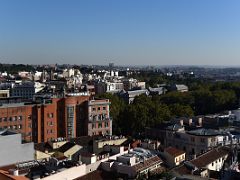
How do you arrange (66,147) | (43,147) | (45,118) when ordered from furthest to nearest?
(45,118) → (43,147) → (66,147)

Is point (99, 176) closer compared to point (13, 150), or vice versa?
point (99, 176)

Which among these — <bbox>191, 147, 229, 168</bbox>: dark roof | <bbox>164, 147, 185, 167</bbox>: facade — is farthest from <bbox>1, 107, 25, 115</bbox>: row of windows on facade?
<bbox>191, 147, 229, 168</bbox>: dark roof

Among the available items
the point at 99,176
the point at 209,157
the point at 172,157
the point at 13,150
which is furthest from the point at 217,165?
the point at 13,150

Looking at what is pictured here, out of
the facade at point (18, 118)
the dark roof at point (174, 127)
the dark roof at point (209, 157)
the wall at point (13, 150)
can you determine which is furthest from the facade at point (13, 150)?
the dark roof at point (174, 127)

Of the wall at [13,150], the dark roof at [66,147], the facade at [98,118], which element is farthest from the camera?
the facade at [98,118]

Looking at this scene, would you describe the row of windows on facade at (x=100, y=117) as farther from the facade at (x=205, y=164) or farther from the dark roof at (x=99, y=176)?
the dark roof at (x=99, y=176)

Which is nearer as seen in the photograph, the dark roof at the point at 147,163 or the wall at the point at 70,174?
the wall at the point at 70,174

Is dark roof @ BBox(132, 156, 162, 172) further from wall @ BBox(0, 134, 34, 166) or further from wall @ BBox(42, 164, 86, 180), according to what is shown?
wall @ BBox(0, 134, 34, 166)

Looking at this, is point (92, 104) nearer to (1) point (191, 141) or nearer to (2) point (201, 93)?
(1) point (191, 141)

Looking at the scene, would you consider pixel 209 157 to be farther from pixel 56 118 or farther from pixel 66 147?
pixel 56 118
